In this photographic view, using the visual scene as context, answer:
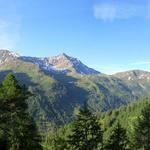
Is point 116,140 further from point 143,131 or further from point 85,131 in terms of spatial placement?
point 85,131

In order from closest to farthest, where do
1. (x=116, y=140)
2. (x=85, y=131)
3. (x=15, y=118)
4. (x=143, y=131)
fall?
(x=15, y=118)
(x=85, y=131)
(x=116, y=140)
(x=143, y=131)

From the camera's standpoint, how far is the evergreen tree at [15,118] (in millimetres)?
41469

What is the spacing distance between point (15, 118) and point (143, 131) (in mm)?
27026

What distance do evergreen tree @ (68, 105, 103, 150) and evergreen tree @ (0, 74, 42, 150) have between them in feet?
30.0

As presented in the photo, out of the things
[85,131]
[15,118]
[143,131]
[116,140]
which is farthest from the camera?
[143,131]

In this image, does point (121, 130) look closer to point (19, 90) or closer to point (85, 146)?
point (85, 146)

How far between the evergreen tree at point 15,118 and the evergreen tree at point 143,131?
2182 cm

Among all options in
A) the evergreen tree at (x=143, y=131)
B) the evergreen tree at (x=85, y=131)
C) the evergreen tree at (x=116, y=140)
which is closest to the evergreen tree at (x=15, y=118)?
the evergreen tree at (x=85, y=131)

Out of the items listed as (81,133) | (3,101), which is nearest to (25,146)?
(3,101)

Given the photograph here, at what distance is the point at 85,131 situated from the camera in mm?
53750

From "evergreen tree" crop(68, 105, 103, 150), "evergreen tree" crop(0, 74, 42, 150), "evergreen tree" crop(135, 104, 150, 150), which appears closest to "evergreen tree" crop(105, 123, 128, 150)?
"evergreen tree" crop(135, 104, 150, 150)

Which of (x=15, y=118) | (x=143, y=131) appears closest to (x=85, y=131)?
(x=143, y=131)

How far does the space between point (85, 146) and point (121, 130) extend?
8.29m

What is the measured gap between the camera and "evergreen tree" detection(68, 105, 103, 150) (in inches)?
2117
